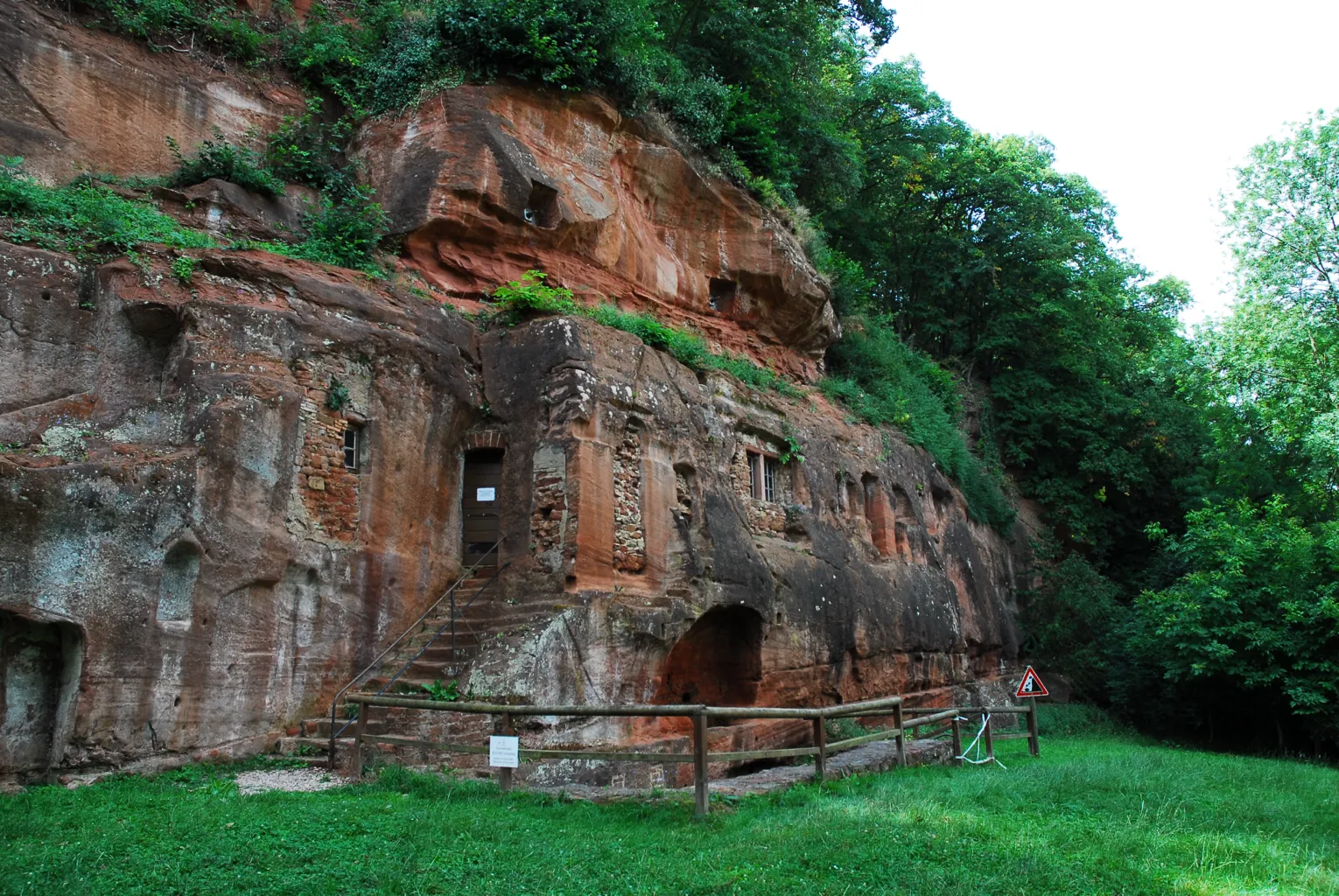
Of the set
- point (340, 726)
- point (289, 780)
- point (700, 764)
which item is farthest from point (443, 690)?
point (700, 764)

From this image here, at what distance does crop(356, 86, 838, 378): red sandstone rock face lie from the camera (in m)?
16.6

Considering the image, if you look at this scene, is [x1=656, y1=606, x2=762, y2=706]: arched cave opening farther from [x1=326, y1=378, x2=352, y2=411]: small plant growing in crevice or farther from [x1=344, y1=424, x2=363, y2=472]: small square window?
[x1=326, y1=378, x2=352, y2=411]: small plant growing in crevice

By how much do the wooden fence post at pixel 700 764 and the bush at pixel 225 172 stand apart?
12.1m

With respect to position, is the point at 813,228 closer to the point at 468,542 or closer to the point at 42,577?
the point at 468,542

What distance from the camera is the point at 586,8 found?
18.7 m

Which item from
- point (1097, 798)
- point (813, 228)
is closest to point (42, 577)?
point (1097, 798)

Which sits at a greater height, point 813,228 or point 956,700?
point 813,228

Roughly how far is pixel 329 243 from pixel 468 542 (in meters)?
5.40

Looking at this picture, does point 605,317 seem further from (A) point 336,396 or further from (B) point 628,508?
(A) point 336,396

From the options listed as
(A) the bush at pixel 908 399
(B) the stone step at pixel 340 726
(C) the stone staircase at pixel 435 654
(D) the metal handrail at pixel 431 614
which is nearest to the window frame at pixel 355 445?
(D) the metal handrail at pixel 431 614

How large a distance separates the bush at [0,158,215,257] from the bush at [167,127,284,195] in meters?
2.26

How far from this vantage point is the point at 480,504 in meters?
14.3

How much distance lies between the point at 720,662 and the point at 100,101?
14.4 meters

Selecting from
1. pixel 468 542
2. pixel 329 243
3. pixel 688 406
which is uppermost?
pixel 329 243
